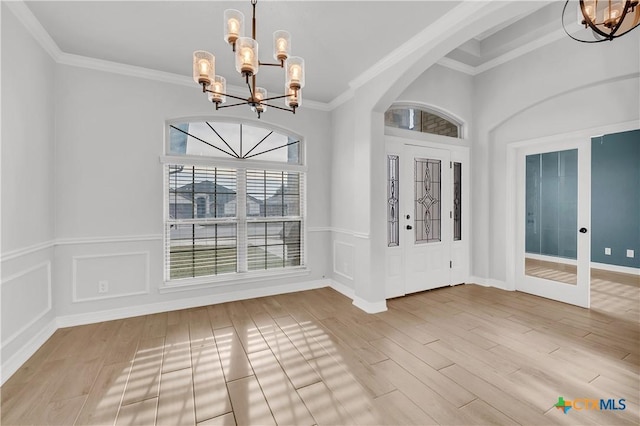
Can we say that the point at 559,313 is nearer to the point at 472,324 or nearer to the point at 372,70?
the point at 472,324

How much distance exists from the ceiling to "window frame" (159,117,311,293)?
933 millimetres

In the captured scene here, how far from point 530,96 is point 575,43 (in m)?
0.69

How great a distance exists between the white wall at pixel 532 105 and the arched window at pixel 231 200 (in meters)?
3.01

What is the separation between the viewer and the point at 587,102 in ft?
11.4

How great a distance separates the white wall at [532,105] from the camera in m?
3.19

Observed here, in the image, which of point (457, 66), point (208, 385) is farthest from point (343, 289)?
point (457, 66)

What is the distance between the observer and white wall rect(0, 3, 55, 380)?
7.34 feet

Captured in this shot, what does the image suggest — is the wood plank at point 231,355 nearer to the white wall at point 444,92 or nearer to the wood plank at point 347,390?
the wood plank at point 347,390

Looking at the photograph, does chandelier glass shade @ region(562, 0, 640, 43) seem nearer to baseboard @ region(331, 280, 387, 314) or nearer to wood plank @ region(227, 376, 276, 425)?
baseboard @ region(331, 280, 387, 314)

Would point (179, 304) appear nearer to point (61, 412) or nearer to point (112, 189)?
point (112, 189)

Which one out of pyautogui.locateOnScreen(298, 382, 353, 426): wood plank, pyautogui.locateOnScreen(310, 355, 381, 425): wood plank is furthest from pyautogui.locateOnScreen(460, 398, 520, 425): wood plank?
pyautogui.locateOnScreen(298, 382, 353, 426): wood plank

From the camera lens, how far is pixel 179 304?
12.1 feet

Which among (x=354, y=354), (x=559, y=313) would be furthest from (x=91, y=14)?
(x=559, y=313)

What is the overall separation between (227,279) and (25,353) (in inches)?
78.1
